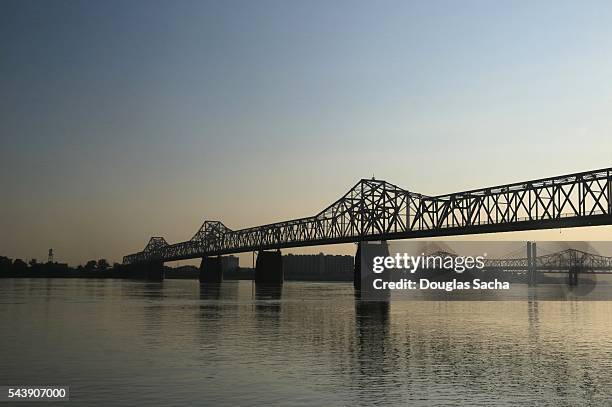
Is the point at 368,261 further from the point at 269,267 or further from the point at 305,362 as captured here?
the point at 305,362

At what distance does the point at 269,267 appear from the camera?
176 m

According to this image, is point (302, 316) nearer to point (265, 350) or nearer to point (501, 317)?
point (501, 317)

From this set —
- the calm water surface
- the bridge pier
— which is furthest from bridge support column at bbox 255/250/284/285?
the calm water surface

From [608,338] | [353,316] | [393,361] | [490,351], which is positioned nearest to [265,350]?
[393,361]

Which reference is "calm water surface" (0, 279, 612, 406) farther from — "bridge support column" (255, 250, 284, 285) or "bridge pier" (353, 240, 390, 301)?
"bridge support column" (255, 250, 284, 285)

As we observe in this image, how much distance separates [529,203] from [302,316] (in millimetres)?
47930

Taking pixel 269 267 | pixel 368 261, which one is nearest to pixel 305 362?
pixel 368 261

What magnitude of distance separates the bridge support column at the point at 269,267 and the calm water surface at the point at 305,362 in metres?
122

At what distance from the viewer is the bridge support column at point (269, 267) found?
17212 centimetres

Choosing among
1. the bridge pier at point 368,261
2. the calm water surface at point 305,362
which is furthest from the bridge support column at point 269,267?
the calm water surface at point 305,362

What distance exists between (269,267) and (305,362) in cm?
14808

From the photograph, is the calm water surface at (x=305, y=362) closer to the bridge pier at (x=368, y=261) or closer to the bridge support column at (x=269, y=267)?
the bridge pier at (x=368, y=261)

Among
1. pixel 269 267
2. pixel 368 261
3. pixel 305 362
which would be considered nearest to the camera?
pixel 305 362

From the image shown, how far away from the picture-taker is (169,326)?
44844mm
